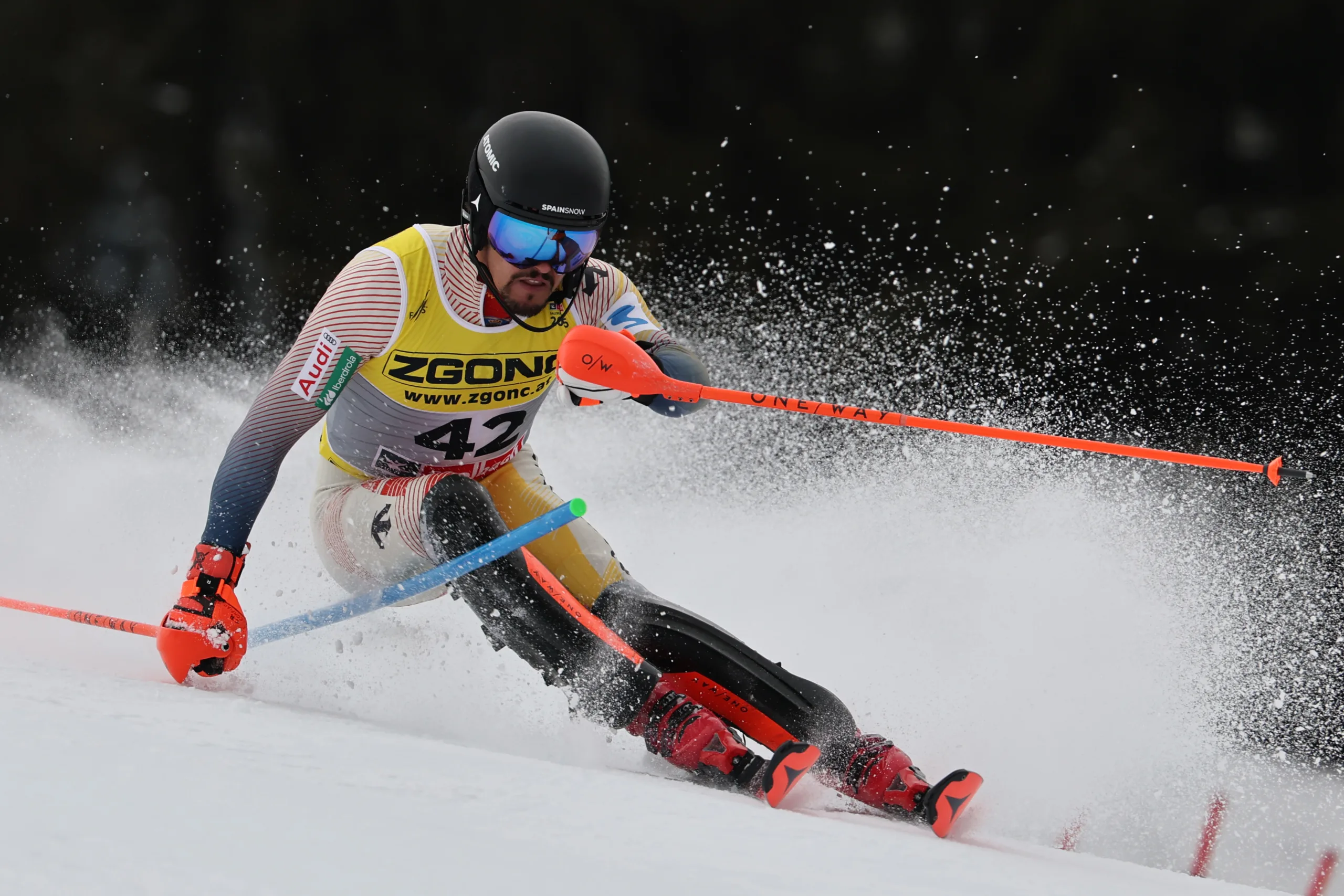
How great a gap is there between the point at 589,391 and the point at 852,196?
293 cm

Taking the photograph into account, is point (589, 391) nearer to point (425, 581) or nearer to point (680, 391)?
point (680, 391)

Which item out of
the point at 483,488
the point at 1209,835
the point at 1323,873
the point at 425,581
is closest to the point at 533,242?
the point at 483,488

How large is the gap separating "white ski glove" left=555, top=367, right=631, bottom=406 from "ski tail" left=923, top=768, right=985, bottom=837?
75 cm

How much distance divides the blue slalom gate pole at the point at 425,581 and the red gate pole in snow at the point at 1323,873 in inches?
83.5

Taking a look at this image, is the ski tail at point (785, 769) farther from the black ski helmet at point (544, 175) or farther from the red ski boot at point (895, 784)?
the black ski helmet at point (544, 175)

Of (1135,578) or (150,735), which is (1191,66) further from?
(150,735)

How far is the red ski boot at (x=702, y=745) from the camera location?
157cm

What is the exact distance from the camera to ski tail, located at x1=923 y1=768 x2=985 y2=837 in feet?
5.04

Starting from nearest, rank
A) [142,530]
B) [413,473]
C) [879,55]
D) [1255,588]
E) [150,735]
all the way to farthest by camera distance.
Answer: [150,735], [413,473], [1255,588], [142,530], [879,55]

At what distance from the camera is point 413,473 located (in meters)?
2.05

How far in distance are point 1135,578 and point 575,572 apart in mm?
1537

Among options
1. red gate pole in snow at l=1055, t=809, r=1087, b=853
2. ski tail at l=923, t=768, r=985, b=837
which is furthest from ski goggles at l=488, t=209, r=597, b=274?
red gate pole in snow at l=1055, t=809, r=1087, b=853

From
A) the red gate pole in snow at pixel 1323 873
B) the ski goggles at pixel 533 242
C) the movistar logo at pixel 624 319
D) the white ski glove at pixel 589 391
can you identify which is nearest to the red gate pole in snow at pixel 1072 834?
the red gate pole in snow at pixel 1323 873

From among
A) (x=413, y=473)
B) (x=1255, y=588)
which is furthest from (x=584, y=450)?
(x=1255, y=588)
